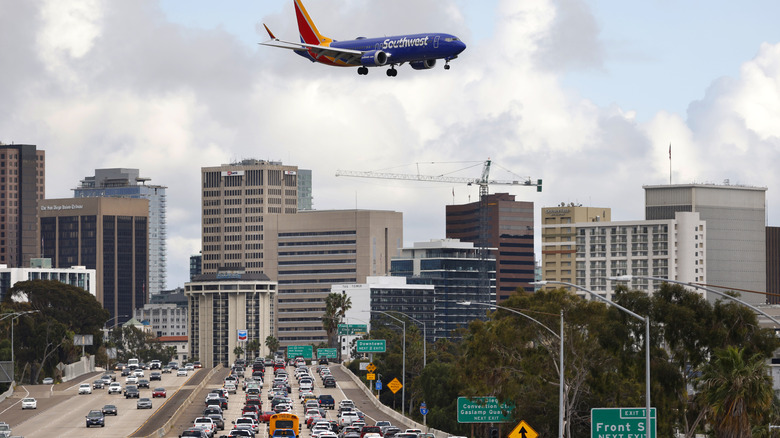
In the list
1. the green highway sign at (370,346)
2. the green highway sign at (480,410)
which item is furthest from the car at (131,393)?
the green highway sign at (480,410)

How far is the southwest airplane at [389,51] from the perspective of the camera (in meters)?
59.0

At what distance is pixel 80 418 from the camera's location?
5025 inches

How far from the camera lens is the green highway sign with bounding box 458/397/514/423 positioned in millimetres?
88500

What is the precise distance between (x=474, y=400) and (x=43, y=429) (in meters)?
45.6

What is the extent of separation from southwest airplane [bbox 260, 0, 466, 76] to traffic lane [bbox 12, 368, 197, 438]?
55183 mm

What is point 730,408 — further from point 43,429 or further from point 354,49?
point 43,429

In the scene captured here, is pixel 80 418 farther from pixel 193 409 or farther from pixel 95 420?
pixel 193 409

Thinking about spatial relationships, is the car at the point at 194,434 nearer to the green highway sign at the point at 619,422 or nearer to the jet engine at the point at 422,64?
the jet engine at the point at 422,64

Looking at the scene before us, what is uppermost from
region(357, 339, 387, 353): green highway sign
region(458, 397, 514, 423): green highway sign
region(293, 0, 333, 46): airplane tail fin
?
region(293, 0, 333, 46): airplane tail fin

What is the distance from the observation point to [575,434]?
306 feet

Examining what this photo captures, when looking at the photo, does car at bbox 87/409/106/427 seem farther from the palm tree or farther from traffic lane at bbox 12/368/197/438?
the palm tree

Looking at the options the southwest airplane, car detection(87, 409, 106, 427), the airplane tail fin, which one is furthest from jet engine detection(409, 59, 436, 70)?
car detection(87, 409, 106, 427)

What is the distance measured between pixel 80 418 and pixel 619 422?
80.2 m

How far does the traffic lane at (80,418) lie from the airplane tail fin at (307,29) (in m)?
49.4
